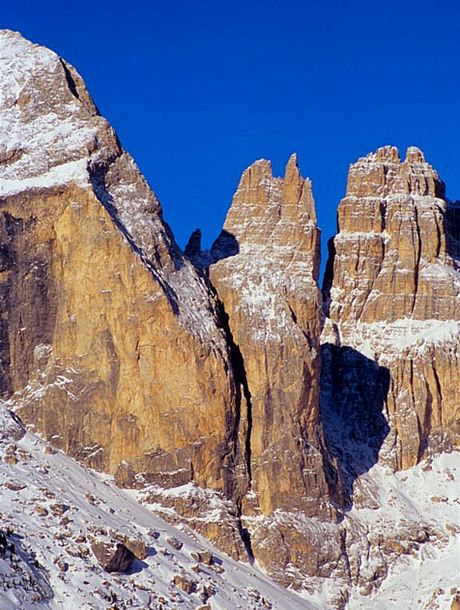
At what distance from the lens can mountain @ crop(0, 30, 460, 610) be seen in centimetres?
15738

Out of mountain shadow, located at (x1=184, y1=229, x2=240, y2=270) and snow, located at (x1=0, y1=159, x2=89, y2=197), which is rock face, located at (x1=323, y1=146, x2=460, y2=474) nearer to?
mountain shadow, located at (x1=184, y1=229, x2=240, y2=270)

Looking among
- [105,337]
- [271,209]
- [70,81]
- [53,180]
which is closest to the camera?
[105,337]

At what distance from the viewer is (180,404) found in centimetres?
16075

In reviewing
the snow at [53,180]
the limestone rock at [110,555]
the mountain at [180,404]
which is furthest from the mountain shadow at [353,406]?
the limestone rock at [110,555]

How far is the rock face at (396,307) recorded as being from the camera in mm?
178125

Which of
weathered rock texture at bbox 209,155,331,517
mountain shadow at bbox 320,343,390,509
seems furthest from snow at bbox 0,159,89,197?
mountain shadow at bbox 320,343,390,509

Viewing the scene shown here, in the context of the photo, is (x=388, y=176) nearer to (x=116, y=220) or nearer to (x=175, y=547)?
(x=116, y=220)

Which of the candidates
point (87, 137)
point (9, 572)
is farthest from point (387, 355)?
point (9, 572)

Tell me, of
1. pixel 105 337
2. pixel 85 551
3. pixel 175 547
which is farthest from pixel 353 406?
pixel 85 551

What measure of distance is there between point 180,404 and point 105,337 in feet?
30.2

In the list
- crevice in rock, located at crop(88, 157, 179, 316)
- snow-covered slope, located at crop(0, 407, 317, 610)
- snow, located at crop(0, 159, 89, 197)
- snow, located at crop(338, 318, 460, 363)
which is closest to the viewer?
snow-covered slope, located at crop(0, 407, 317, 610)

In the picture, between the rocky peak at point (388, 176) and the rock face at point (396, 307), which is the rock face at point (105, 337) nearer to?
the rock face at point (396, 307)

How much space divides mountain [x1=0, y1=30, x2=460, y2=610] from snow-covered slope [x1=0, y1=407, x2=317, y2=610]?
0.33 m

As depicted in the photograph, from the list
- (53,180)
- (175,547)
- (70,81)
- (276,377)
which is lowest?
(175,547)
